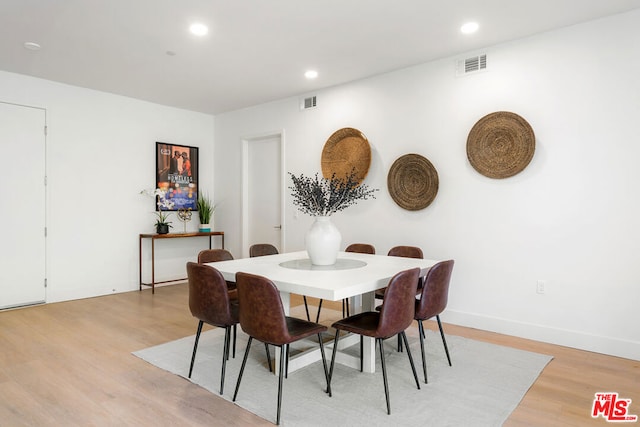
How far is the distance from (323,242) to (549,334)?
2.18 m

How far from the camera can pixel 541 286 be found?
3.46 m

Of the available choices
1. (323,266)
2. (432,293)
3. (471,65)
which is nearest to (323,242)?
(323,266)

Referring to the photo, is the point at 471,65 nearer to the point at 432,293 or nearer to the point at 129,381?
the point at 432,293

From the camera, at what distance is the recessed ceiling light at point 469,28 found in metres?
3.25

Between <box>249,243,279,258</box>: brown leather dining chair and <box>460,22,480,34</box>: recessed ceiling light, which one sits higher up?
<box>460,22,480,34</box>: recessed ceiling light

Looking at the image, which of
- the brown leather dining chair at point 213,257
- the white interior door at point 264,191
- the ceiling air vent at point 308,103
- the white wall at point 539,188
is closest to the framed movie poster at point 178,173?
the white interior door at point 264,191

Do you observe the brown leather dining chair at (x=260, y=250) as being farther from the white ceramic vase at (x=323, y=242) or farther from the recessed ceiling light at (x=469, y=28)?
the recessed ceiling light at (x=469, y=28)

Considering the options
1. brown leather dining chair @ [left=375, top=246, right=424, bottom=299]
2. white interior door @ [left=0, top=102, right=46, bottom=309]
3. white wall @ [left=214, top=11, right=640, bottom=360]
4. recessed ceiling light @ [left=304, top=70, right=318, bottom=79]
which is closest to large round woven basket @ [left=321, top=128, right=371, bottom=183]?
white wall @ [left=214, top=11, right=640, bottom=360]

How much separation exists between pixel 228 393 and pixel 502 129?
317 cm

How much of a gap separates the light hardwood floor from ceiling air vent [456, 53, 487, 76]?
8.25ft

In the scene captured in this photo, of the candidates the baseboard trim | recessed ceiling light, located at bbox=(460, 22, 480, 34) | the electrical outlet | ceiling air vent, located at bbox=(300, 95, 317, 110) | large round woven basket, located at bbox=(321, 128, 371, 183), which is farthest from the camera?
ceiling air vent, located at bbox=(300, 95, 317, 110)

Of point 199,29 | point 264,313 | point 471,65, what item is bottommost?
point 264,313

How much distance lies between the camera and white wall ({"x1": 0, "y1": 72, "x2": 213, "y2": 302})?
15.6 feet

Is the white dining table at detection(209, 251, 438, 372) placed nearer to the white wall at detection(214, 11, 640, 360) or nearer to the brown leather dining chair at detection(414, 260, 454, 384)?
the brown leather dining chair at detection(414, 260, 454, 384)
